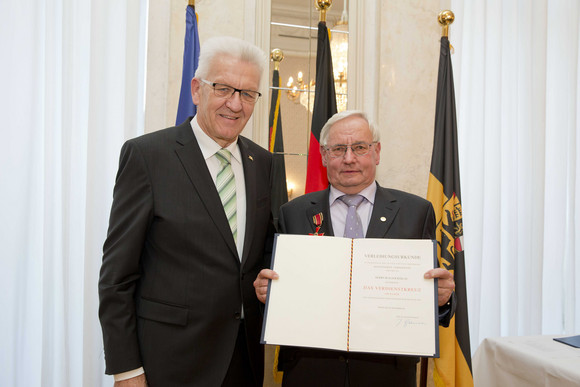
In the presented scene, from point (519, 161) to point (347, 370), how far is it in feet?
10.3

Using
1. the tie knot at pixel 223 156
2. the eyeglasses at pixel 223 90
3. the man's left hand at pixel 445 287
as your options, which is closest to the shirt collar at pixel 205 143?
the tie knot at pixel 223 156

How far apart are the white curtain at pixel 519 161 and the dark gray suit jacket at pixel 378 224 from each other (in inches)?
81.9

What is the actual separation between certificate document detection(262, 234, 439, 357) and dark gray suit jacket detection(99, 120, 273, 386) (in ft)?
0.67

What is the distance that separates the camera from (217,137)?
1.90 meters

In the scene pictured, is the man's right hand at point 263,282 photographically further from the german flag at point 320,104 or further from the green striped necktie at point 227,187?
the german flag at point 320,104

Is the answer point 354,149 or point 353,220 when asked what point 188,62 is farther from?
point 353,220

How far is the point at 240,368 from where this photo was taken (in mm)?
1834

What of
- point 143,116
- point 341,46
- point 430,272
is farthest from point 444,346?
point 143,116

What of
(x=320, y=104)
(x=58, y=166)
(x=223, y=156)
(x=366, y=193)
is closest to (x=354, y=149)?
(x=366, y=193)

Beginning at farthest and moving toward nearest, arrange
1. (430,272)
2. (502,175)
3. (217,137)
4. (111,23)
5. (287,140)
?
(502,175) < (287,140) < (111,23) < (217,137) < (430,272)

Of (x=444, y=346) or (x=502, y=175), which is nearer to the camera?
(x=444, y=346)

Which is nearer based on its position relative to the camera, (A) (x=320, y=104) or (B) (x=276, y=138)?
(A) (x=320, y=104)

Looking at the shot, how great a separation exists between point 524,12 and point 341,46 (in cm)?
190

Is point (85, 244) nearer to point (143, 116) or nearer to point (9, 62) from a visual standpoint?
point (143, 116)
